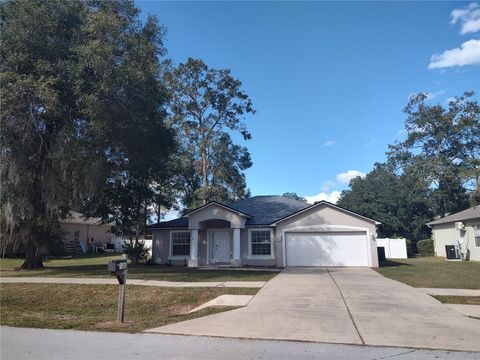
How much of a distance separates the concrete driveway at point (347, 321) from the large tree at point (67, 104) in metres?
9.70

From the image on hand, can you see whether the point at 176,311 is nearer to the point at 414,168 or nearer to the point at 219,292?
the point at 219,292

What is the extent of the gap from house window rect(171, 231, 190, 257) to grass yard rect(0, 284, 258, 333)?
11156mm

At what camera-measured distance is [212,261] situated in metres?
23.7

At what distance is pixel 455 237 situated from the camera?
95.4 feet

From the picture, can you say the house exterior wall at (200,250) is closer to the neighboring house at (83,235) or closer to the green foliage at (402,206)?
the neighboring house at (83,235)

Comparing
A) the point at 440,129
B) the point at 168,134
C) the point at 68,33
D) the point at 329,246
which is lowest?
the point at 329,246

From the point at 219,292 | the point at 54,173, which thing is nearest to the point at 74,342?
the point at 219,292

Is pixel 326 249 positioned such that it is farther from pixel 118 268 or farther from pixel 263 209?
pixel 118 268

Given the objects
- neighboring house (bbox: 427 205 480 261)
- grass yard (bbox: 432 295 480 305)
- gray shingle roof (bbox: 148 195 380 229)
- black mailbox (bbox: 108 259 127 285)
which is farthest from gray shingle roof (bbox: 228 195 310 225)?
black mailbox (bbox: 108 259 127 285)

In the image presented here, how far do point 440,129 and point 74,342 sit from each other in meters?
47.9

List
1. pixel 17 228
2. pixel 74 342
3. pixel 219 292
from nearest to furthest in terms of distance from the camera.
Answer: pixel 74 342 → pixel 219 292 → pixel 17 228

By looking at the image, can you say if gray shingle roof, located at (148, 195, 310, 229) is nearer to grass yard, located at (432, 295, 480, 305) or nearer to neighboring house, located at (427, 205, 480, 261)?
neighboring house, located at (427, 205, 480, 261)

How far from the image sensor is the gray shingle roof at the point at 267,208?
23.5 metres

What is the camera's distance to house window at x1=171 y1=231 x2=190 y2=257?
24047mm
